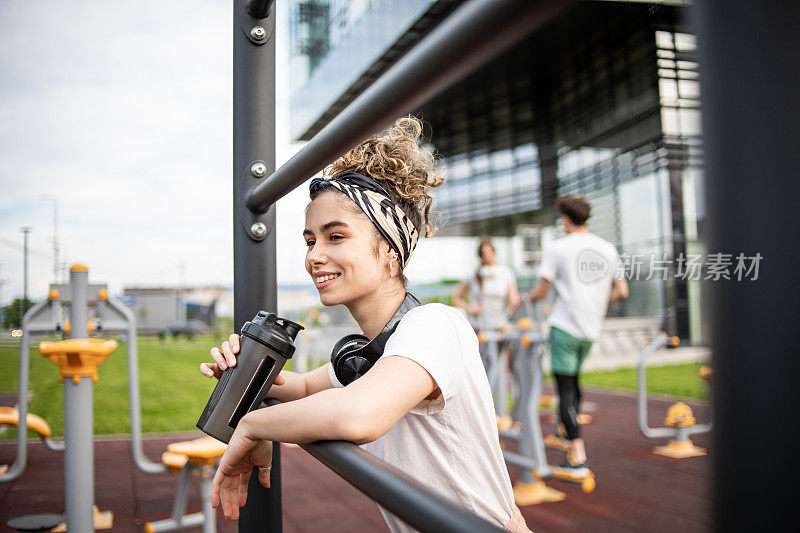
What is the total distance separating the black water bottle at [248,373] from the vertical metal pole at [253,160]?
0.12 m

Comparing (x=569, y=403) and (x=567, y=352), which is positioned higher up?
(x=567, y=352)

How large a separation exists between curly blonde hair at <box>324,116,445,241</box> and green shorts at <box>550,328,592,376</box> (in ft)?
8.44

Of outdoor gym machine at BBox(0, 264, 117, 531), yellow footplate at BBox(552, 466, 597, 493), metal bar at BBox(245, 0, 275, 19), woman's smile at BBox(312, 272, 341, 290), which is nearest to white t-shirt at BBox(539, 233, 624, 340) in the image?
yellow footplate at BBox(552, 466, 597, 493)

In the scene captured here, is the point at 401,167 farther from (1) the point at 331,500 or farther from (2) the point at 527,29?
(1) the point at 331,500

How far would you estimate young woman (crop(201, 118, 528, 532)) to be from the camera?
0.68m

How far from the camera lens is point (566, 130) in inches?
575

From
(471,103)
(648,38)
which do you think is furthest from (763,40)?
(471,103)

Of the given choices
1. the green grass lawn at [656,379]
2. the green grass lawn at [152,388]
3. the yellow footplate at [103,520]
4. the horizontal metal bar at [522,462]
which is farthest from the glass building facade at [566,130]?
the yellow footplate at [103,520]

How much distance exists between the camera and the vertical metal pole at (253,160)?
927 millimetres

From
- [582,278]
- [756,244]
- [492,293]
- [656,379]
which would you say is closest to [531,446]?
[582,278]

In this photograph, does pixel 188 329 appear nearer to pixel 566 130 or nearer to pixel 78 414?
pixel 566 130

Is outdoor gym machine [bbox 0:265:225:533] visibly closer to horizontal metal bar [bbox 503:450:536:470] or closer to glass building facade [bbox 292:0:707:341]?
horizontal metal bar [bbox 503:450:536:470]

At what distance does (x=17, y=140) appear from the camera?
532cm

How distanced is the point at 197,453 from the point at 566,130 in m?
13.8
